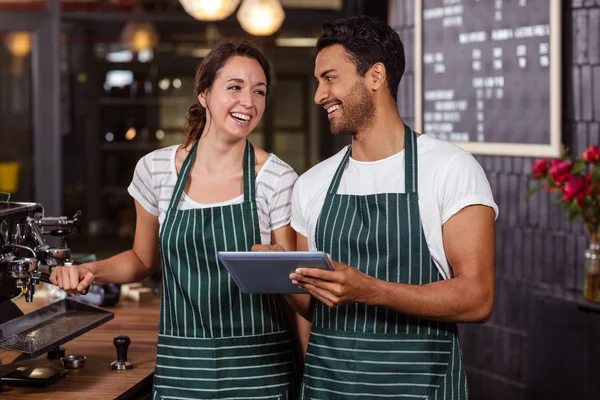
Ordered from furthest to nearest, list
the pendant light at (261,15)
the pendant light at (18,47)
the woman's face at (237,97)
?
1. the pendant light at (18,47)
2. the pendant light at (261,15)
3. the woman's face at (237,97)

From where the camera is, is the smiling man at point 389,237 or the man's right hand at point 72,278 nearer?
the smiling man at point 389,237

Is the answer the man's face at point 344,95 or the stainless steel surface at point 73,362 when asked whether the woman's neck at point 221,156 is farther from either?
the stainless steel surface at point 73,362

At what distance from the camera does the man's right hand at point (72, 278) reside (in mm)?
2350

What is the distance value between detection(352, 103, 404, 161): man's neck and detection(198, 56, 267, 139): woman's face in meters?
0.31

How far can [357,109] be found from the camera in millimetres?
2104

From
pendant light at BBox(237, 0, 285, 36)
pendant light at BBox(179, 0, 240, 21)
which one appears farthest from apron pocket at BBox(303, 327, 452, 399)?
pendant light at BBox(237, 0, 285, 36)

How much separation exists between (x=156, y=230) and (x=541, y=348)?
2.07 m

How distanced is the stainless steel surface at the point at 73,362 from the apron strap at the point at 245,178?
0.45 m

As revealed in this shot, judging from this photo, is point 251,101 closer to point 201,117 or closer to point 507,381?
point 201,117

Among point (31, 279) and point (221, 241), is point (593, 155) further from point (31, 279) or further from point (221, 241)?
point (31, 279)

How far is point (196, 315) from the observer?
2268 mm

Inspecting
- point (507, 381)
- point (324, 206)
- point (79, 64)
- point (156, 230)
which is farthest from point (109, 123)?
point (324, 206)

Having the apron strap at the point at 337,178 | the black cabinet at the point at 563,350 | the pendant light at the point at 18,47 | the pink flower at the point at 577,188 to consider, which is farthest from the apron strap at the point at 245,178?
the pendant light at the point at 18,47

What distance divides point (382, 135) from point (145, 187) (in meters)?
0.67
